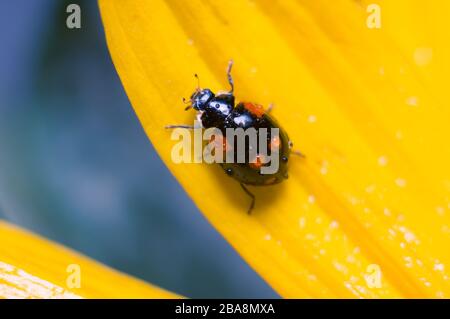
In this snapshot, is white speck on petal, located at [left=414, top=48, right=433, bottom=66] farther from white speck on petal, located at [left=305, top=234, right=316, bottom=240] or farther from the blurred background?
the blurred background

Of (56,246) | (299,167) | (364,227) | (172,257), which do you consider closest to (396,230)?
(364,227)

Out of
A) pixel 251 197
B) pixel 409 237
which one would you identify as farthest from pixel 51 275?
pixel 409 237

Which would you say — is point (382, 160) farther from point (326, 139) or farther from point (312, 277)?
point (312, 277)

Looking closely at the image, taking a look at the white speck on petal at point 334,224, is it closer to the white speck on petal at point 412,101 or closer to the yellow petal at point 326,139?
the yellow petal at point 326,139

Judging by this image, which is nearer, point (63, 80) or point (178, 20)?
point (178, 20)

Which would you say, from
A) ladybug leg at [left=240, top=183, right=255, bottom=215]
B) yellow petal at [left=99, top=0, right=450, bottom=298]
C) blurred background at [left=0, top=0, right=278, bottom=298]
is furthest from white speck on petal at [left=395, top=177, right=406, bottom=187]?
blurred background at [left=0, top=0, right=278, bottom=298]
